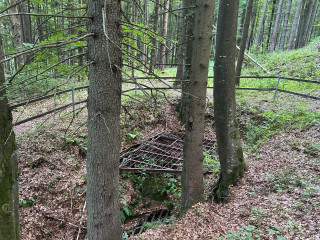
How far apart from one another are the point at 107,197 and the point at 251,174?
11.5ft

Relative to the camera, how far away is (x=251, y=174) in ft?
16.3

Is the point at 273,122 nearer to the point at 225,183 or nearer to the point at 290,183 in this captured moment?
the point at 290,183

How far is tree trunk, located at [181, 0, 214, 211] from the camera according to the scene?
3703 mm

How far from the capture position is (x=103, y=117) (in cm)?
273

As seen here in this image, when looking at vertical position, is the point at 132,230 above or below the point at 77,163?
below

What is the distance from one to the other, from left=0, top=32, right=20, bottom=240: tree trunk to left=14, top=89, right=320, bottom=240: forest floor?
2.94 ft

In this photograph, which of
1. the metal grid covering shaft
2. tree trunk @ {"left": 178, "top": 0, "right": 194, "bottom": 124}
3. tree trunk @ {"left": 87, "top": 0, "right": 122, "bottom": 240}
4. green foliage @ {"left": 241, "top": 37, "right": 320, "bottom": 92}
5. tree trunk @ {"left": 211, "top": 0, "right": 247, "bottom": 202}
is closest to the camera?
tree trunk @ {"left": 87, "top": 0, "right": 122, "bottom": 240}

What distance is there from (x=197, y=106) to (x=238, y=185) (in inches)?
85.8

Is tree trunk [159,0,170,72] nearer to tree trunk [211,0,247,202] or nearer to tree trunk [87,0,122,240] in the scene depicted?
tree trunk [87,0,122,240]

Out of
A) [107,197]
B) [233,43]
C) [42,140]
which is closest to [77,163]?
[42,140]

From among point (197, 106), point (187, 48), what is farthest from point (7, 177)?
point (187, 48)

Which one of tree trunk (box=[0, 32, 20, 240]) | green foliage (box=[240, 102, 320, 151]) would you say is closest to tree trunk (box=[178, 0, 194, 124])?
green foliage (box=[240, 102, 320, 151])

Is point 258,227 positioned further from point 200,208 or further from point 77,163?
point 77,163

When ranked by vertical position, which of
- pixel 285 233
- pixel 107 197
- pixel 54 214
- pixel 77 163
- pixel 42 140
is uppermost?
pixel 107 197
